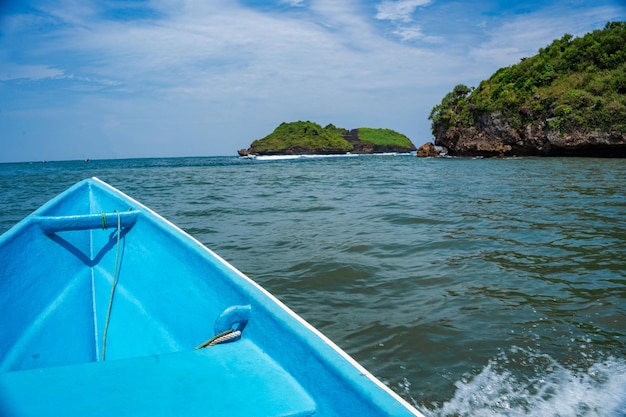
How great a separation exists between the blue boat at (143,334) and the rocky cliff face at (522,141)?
38.4 m

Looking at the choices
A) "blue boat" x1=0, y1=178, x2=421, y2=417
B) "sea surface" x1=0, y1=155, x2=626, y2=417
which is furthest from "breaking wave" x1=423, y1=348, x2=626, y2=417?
"blue boat" x1=0, y1=178, x2=421, y2=417

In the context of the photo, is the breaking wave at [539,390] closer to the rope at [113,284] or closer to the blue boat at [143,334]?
the blue boat at [143,334]

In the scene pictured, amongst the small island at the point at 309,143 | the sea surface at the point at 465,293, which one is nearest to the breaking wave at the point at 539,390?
the sea surface at the point at 465,293

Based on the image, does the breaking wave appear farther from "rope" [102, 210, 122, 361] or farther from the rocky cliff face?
the rocky cliff face

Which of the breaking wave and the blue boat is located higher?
the blue boat

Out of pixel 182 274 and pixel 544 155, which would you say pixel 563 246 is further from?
pixel 544 155

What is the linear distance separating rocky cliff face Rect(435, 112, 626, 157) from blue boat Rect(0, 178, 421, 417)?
38.4 metres

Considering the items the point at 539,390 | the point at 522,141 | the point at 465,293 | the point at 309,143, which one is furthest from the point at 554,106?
the point at 309,143

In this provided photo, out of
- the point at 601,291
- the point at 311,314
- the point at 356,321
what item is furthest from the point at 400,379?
the point at 601,291

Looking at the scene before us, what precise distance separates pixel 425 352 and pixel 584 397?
3.06 feet

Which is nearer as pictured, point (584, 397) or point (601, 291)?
point (584, 397)

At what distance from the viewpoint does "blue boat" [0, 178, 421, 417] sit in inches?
47.9

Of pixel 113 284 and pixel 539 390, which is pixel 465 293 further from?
pixel 113 284

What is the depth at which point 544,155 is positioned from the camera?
39.2 metres
